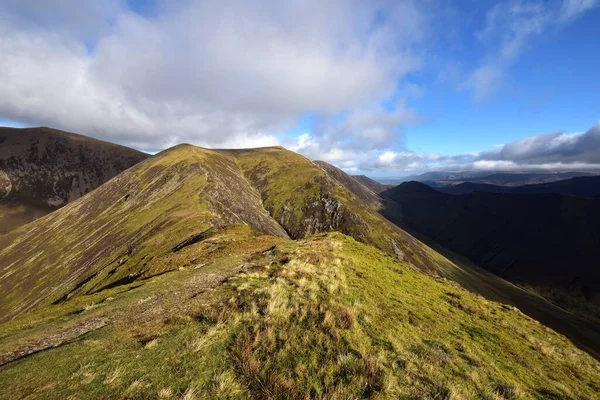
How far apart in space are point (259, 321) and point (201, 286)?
8.97 m

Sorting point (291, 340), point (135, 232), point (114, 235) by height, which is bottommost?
point (114, 235)

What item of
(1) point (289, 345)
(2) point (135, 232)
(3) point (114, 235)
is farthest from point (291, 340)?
(3) point (114, 235)

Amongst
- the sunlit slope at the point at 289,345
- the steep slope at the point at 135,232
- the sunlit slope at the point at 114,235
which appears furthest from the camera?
the sunlit slope at the point at 114,235

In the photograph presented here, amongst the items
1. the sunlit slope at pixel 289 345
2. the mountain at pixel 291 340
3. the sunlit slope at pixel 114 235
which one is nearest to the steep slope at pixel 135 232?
the sunlit slope at pixel 114 235

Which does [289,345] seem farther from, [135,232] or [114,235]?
[114,235]

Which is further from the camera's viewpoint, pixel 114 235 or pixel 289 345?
pixel 114 235

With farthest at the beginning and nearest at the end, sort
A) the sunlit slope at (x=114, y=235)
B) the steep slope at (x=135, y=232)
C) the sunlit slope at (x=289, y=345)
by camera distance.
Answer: the sunlit slope at (x=114, y=235) < the steep slope at (x=135, y=232) < the sunlit slope at (x=289, y=345)


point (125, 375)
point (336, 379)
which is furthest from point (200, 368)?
point (336, 379)

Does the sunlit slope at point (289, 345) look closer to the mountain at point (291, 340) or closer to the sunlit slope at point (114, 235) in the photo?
the mountain at point (291, 340)

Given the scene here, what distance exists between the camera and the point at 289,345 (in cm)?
1400

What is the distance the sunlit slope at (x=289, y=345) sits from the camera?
1152 cm

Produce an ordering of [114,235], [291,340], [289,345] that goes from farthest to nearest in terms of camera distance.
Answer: [114,235]
[291,340]
[289,345]

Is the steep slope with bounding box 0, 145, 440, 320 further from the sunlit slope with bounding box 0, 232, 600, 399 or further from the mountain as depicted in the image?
the sunlit slope with bounding box 0, 232, 600, 399

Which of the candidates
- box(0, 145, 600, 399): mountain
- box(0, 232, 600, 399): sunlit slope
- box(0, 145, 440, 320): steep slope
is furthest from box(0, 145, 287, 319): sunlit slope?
box(0, 232, 600, 399): sunlit slope
